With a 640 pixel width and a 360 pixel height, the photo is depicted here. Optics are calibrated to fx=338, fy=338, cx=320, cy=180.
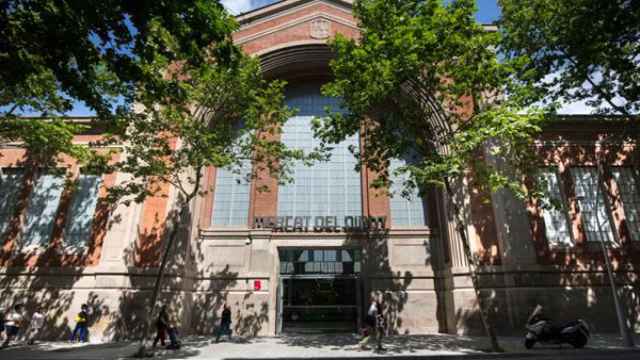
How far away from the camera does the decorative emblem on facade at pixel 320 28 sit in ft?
67.3

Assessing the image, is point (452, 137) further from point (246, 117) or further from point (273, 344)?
point (273, 344)

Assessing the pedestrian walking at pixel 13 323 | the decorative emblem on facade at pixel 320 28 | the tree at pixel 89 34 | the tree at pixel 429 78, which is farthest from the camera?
the decorative emblem on facade at pixel 320 28

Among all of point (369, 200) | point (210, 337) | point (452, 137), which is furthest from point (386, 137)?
point (210, 337)

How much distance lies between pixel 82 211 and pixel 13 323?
5.30 m

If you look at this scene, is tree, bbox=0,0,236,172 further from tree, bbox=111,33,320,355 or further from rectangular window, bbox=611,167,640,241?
rectangular window, bbox=611,167,640,241

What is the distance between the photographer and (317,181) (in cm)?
1944

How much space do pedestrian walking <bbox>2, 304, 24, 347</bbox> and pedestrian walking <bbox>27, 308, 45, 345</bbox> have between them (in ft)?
1.36

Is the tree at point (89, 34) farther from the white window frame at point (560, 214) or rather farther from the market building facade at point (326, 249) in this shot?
the white window frame at point (560, 214)

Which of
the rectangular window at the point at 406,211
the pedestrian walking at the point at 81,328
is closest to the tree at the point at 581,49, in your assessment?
the rectangular window at the point at 406,211

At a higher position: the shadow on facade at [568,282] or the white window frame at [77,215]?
the white window frame at [77,215]

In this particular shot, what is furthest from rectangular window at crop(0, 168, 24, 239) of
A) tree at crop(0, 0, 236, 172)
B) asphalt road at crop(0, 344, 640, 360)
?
tree at crop(0, 0, 236, 172)

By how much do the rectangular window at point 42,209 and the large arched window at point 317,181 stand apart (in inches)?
441

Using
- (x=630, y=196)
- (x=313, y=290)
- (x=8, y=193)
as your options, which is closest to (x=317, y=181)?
(x=313, y=290)

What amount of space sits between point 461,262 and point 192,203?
13515 millimetres
